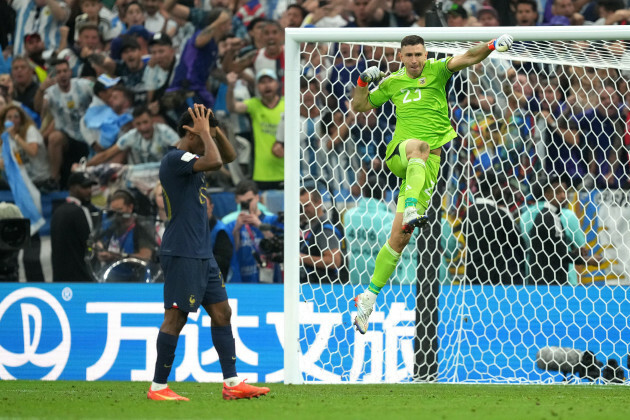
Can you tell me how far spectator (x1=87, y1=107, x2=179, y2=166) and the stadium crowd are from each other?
0.06ft

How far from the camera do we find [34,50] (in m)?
12.3

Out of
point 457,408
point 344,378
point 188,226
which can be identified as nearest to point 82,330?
point 344,378

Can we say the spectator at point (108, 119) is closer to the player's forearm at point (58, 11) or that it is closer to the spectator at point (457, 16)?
the player's forearm at point (58, 11)

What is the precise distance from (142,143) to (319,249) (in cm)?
341

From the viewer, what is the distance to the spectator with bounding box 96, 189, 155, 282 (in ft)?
33.0

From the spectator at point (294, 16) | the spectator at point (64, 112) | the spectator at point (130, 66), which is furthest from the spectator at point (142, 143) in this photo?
the spectator at point (294, 16)

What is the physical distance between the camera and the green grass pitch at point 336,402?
18.1 ft

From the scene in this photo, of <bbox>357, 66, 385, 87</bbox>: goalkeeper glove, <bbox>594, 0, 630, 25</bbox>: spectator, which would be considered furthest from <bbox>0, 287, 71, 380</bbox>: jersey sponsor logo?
<bbox>594, 0, 630, 25</bbox>: spectator

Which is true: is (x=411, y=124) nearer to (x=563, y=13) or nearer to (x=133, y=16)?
(x=563, y=13)

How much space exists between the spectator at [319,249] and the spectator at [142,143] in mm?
2764

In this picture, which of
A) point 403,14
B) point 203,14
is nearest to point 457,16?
point 403,14

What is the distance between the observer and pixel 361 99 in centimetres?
752

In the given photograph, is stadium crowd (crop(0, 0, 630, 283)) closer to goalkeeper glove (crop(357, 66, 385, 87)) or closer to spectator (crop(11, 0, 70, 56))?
spectator (crop(11, 0, 70, 56))

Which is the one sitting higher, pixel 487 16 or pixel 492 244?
pixel 487 16
